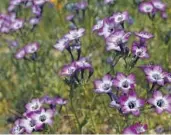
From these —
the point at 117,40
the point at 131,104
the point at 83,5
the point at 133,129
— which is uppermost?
the point at 83,5

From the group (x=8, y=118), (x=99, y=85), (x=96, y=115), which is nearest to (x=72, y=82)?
Result: (x=99, y=85)

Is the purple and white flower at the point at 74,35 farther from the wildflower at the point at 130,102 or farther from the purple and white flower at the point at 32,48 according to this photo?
the wildflower at the point at 130,102

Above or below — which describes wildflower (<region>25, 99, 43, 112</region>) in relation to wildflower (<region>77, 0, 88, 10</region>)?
below

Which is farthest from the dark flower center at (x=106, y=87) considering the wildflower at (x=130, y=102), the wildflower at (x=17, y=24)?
the wildflower at (x=17, y=24)

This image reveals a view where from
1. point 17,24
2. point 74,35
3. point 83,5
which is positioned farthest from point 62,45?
point 83,5

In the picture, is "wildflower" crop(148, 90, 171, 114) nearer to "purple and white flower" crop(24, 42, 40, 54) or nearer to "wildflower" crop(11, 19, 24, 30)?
"purple and white flower" crop(24, 42, 40, 54)

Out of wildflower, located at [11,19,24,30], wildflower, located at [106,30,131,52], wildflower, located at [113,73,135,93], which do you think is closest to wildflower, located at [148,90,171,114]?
wildflower, located at [113,73,135,93]

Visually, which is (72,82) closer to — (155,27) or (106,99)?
(106,99)

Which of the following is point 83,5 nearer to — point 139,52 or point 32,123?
point 139,52
